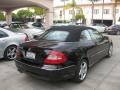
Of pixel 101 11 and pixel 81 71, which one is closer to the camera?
pixel 81 71

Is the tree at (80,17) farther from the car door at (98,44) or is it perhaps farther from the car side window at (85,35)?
the car side window at (85,35)

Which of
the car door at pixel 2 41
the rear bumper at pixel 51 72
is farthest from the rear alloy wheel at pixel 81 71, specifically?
the car door at pixel 2 41

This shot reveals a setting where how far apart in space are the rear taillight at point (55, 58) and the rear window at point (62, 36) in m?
0.75

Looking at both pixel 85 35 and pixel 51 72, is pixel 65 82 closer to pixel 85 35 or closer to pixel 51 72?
pixel 51 72

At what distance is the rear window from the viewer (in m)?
5.05

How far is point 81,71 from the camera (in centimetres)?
502

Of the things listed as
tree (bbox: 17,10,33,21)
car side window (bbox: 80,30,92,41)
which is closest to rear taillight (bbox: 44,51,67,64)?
car side window (bbox: 80,30,92,41)

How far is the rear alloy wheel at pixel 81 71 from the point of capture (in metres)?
4.80

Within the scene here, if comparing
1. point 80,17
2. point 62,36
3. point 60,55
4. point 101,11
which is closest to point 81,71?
point 60,55

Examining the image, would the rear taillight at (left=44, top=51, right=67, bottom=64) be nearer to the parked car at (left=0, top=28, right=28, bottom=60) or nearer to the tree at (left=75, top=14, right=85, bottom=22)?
the parked car at (left=0, top=28, right=28, bottom=60)

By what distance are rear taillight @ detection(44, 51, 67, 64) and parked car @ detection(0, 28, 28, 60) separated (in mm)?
3182

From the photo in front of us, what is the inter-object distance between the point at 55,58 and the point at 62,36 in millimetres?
1078

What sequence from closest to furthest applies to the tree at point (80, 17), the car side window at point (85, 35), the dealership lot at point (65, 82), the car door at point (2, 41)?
the dealership lot at point (65, 82) → the car side window at point (85, 35) → the car door at point (2, 41) → the tree at point (80, 17)

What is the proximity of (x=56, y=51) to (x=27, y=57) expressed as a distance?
822mm
